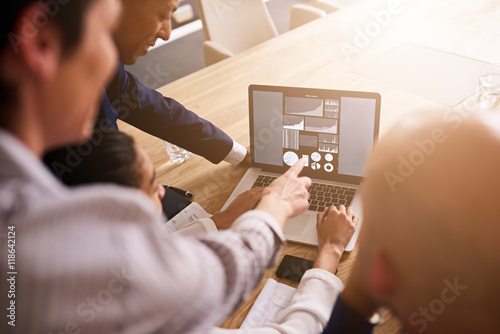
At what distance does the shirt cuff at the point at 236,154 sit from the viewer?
57.2 inches

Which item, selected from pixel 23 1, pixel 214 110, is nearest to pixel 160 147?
pixel 214 110

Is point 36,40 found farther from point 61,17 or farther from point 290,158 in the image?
point 290,158

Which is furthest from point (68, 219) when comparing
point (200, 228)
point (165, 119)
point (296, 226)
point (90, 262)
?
point (165, 119)

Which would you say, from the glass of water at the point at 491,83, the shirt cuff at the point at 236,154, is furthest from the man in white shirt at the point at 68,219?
the glass of water at the point at 491,83

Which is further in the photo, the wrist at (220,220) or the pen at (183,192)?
the pen at (183,192)

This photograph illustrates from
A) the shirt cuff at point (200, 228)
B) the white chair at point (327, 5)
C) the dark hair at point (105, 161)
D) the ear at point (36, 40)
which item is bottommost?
the shirt cuff at point (200, 228)

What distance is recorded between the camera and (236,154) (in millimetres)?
1458

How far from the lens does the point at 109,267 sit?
513mm

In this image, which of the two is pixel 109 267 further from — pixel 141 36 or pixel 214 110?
pixel 214 110

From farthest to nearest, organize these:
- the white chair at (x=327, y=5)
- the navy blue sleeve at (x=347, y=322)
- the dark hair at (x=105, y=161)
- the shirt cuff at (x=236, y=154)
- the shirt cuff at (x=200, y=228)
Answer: the white chair at (x=327, y=5), the shirt cuff at (x=236, y=154), the shirt cuff at (x=200, y=228), the dark hair at (x=105, y=161), the navy blue sleeve at (x=347, y=322)

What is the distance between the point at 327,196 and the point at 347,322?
528mm

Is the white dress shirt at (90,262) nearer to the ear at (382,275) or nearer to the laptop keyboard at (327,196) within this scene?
the ear at (382,275)

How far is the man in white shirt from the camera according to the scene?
471mm

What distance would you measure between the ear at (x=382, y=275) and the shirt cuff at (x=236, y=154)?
0.90 metres
